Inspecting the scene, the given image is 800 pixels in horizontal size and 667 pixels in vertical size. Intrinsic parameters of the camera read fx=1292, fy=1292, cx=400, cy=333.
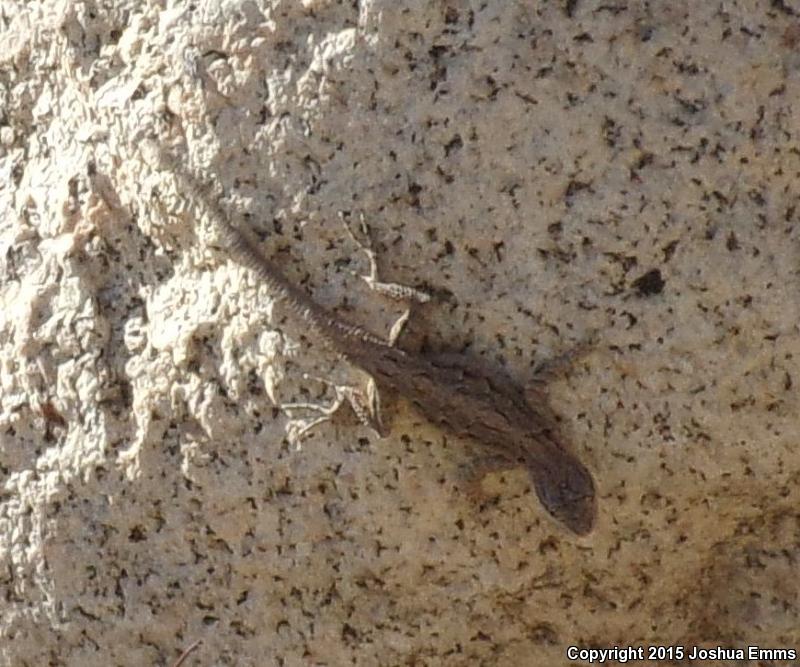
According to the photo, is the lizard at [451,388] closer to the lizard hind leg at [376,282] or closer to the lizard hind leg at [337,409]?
the lizard hind leg at [337,409]

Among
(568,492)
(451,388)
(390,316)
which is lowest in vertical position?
(568,492)

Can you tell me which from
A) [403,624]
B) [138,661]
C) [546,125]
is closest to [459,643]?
[403,624]

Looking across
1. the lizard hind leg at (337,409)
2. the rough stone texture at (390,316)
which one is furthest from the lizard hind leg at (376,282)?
the lizard hind leg at (337,409)

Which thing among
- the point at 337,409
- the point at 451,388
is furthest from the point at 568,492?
the point at 337,409

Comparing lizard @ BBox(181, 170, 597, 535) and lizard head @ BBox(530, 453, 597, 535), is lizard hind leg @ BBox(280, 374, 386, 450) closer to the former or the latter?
lizard @ BBox(181, 170, 597, 535)

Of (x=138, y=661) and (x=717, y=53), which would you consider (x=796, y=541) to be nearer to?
(x=717, y=53)

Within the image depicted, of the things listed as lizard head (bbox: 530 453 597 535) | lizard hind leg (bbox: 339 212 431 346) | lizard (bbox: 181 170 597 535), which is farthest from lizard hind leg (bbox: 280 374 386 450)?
lizard head (bbox: 530 453 597 535)

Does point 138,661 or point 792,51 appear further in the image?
point 138,661

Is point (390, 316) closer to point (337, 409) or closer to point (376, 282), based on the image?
point (376, 282)
